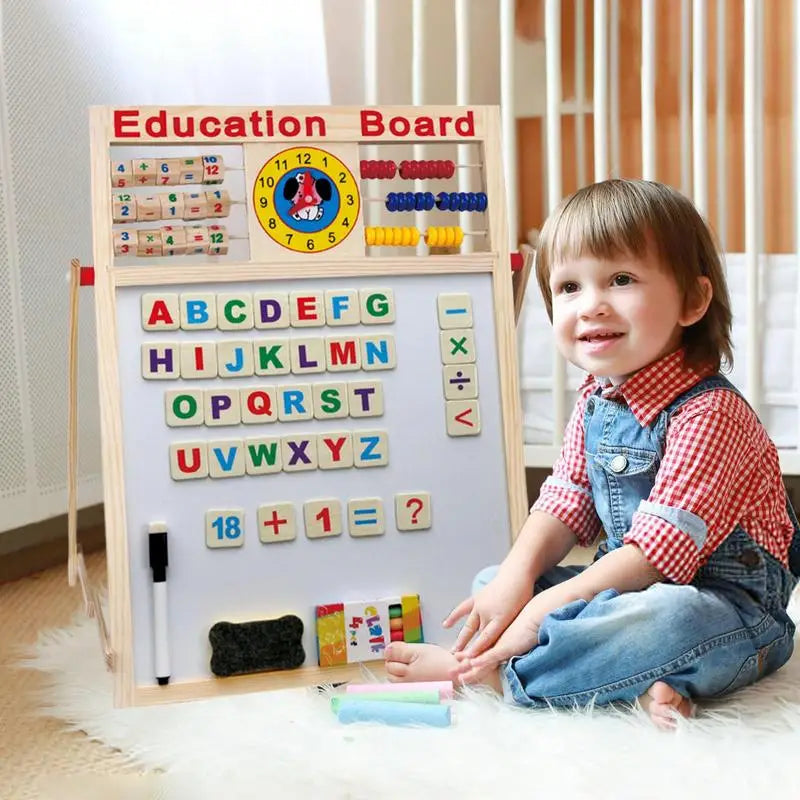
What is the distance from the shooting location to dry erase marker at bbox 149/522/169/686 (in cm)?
110

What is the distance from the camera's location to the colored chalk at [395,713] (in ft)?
3.24

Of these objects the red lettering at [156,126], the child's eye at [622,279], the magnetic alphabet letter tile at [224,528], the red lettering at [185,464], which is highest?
the red lettering at [156,126]

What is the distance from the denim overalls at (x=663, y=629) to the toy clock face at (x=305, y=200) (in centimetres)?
38

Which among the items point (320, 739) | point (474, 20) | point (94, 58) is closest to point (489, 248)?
point (320, 739)

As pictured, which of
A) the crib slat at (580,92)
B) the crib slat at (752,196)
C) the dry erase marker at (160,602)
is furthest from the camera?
the crib slat at (580,92)

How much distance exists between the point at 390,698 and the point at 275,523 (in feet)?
0.72

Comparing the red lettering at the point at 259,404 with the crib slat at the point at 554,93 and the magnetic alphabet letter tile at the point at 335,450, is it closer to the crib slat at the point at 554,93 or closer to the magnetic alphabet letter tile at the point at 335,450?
the magnetic alphabet letter tile at the point at 335,450

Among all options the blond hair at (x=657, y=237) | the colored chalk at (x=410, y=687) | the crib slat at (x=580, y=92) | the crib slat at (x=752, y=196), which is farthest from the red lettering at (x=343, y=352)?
the crib slat at (x=580, y=92)

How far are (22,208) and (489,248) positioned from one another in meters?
0.77

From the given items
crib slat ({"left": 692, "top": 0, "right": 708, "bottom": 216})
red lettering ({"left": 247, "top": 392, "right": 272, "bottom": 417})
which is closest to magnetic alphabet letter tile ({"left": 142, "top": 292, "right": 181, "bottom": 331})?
red lettering ({"left": 247, "top": 392, "right": 272, "bottom": 417})

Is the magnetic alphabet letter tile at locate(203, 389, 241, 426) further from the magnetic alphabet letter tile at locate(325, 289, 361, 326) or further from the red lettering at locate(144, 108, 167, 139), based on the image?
the red lettering at locate(144, 108, 167, 139)

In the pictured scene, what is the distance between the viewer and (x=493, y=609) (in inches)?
42.8

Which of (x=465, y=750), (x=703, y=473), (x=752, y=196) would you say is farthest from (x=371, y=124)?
(x=752, y=196)

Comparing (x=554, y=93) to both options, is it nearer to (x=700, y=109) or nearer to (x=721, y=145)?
(x=700, y=109)
